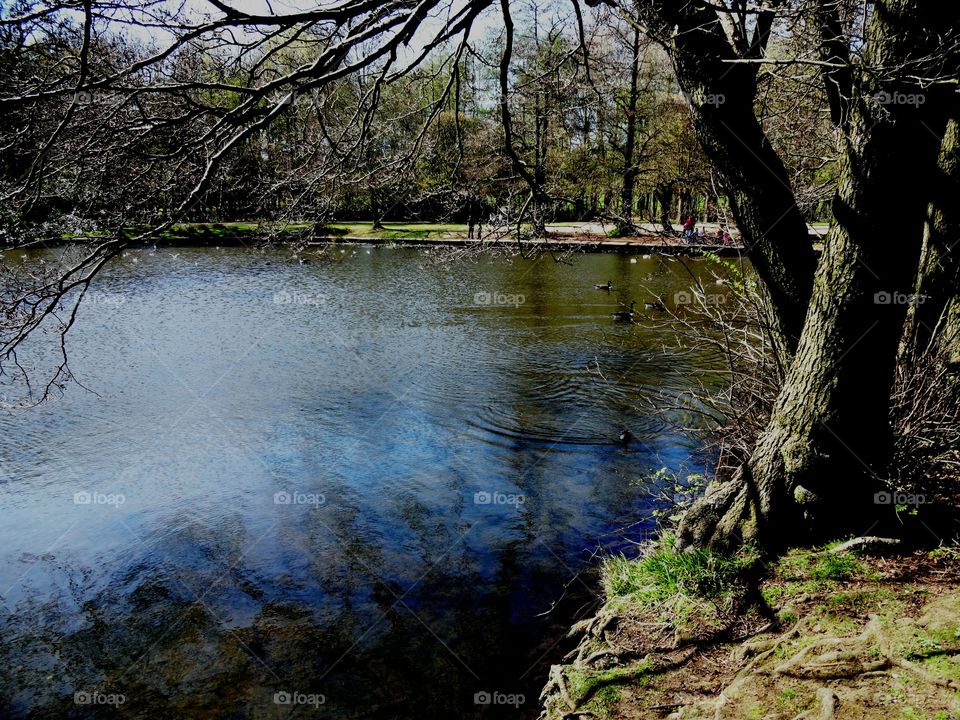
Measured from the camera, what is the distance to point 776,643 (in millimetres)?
3809

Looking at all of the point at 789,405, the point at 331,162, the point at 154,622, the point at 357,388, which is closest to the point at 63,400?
the point at 357,388

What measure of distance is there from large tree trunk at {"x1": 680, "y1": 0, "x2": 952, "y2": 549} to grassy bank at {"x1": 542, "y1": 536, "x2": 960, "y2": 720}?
1.01 ft

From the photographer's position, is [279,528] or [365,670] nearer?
[365,670]

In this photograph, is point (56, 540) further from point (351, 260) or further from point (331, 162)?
point (351, 260)

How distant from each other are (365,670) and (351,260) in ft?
77.4

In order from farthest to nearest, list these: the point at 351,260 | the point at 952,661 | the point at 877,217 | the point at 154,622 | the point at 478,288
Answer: the point at 351,260
the point at 478,288
the point at 154,622
the point at 877,217
the point at 952,661

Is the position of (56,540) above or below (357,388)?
below

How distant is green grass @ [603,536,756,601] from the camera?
4.51 m

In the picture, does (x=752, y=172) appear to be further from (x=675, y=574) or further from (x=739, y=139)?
(x=675, y=574)

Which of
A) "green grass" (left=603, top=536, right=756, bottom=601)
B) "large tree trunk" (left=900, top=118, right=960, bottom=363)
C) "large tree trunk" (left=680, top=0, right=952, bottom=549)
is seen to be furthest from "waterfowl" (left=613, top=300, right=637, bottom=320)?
"large tree trunk" (left=680, top=0, right=952, bottom=549)

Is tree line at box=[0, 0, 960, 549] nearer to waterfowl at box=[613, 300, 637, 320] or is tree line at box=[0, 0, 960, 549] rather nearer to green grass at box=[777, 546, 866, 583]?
green grass at box=[777, 546, 866, 583]

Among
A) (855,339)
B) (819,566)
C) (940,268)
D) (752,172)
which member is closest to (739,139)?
(752,172)

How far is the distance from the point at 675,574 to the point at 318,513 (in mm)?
4198

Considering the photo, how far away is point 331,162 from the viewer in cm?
532
